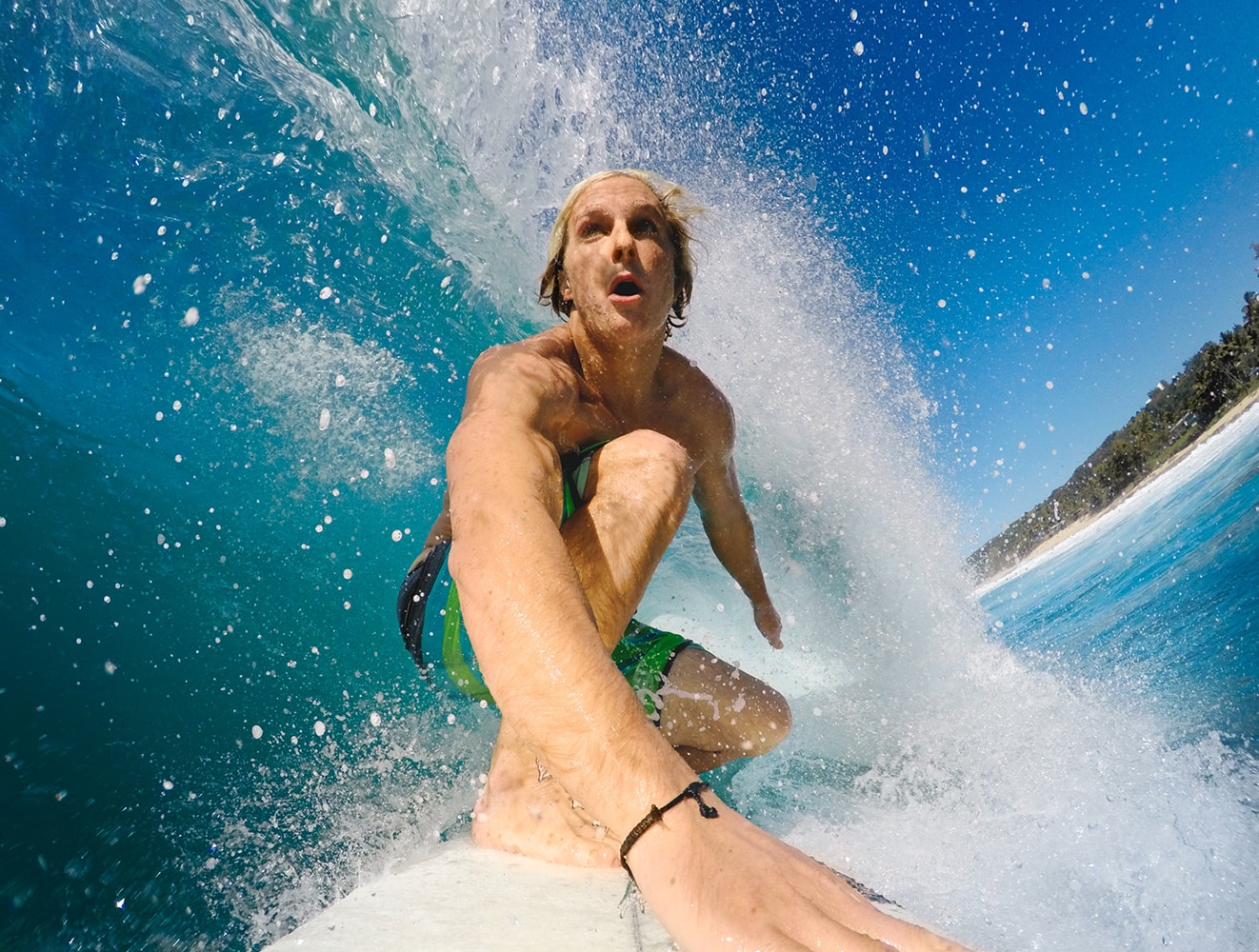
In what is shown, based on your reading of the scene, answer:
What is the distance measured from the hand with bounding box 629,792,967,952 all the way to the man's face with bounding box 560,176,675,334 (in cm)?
147

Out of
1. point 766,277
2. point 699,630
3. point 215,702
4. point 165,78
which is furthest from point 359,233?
point 215,702

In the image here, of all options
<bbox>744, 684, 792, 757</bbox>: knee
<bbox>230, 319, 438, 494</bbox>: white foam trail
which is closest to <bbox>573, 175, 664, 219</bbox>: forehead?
<bbox>744, 684, 792, 757</bbox>: knee

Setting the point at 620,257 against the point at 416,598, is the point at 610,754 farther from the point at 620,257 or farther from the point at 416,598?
the point at 620,257

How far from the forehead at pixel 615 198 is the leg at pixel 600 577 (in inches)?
36.0

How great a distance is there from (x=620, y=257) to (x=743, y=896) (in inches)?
67.0

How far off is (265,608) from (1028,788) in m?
16.8

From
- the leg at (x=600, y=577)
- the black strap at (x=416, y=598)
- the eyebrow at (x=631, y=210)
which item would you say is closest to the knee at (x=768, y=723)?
the leg at (x=600, y=577)

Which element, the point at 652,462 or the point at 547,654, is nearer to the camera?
the point at 547,654

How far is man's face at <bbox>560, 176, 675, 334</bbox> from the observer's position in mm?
1931

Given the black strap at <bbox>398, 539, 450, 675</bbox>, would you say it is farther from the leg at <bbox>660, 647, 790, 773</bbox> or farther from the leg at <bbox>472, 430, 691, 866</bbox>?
the leg at <bbox>660, 647, 790, 773</bbox>

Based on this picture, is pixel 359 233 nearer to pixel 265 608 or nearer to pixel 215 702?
pixel 215 702

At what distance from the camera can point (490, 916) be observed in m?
1.00

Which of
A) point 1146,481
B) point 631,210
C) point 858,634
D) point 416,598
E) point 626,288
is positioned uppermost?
point 631,210

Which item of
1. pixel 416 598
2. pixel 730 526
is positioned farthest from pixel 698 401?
pixel 416 598
